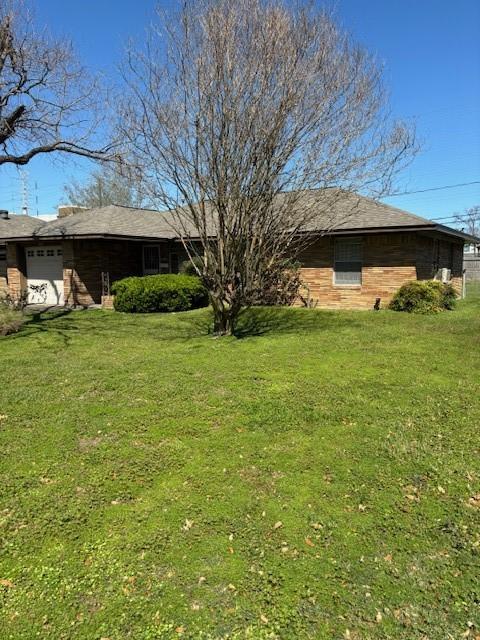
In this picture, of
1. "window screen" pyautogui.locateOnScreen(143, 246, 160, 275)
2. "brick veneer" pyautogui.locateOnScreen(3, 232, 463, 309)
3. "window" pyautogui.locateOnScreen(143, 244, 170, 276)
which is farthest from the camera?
"window screen" pyautogui.locateOnScreen(143, 246, 160, 275)

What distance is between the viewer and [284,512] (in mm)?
3518

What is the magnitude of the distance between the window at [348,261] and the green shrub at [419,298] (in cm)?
151

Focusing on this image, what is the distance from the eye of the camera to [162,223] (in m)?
20.5

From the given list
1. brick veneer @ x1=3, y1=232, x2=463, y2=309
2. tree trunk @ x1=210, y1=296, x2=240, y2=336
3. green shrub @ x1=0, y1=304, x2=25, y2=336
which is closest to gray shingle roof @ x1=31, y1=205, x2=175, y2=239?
brick veneer @ x1=3, y1=232, x2=463, y2=309

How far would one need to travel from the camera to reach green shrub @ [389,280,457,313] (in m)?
13.8

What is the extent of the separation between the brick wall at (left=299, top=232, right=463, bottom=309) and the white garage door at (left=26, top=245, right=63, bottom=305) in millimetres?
9681

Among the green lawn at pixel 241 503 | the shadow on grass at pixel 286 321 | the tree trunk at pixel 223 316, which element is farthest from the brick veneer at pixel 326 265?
the green lawn at pixel 241 503

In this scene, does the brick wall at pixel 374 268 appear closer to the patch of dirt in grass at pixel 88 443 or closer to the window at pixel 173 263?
the window at pixel 173 263

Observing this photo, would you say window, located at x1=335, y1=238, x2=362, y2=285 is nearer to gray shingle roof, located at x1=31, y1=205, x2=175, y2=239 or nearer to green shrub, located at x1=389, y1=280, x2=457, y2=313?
green shrub, located at x1=389, y1=280, x2=457, y2=313

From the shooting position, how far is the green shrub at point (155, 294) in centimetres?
1540

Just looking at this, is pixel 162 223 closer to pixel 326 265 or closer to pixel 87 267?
pixel 87 267

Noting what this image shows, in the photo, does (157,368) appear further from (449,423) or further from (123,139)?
(123,139)

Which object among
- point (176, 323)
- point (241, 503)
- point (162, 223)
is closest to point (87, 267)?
point (162, 223)

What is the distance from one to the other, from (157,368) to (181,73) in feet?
18.7
